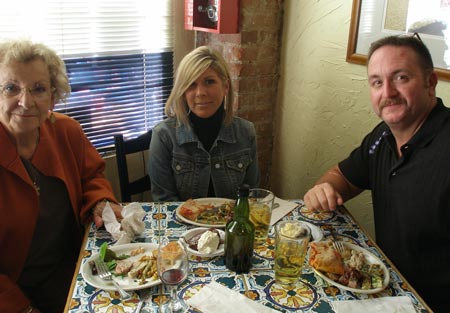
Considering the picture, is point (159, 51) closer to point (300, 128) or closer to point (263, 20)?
point (263, 20)

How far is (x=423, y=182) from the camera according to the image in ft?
4.58

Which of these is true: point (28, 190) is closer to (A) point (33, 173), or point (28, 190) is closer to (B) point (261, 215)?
(A) point (33, 173)

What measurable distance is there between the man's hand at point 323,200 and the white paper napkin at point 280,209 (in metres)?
0.08

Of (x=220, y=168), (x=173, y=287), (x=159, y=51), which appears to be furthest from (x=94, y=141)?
(x=173, y=287)

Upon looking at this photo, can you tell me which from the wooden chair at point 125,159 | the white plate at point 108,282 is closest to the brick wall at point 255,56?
the wooden chair at point 125,159

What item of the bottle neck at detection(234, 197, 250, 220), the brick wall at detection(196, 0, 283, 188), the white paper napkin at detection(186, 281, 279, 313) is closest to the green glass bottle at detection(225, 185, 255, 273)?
the bottle neck at detection(234, 197, 250, 220)

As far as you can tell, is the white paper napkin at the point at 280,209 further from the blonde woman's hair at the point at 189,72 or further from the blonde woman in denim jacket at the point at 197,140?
the blonde woman's hair at the point at 189,72

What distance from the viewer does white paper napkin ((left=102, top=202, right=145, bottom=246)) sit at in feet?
4.49

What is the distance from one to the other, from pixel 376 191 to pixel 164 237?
32.4 inches

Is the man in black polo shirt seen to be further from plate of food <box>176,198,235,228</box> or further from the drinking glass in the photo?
the drinking glass

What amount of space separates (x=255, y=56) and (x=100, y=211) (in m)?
1.32

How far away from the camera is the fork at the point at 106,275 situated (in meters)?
1.11


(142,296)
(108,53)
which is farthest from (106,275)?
(108,53)

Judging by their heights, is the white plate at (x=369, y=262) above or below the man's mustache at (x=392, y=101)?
below
